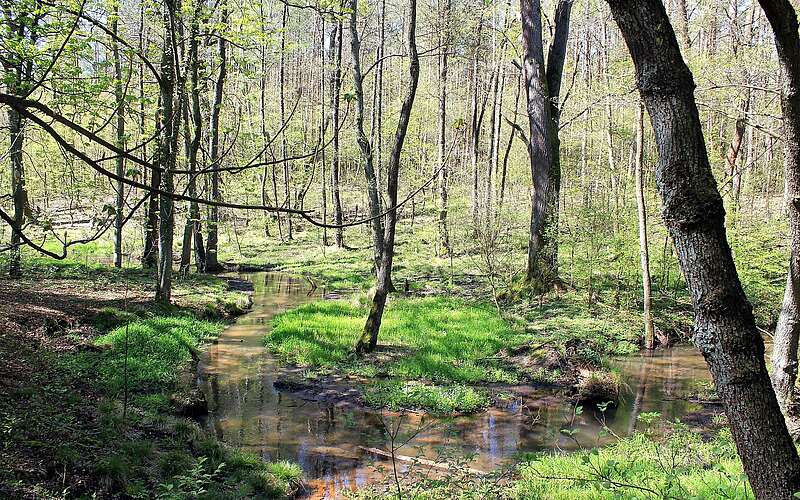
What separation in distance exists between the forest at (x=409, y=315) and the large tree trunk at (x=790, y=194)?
2 centimetres

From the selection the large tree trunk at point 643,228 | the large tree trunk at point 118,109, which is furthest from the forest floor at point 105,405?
the large tree trunk at point 643,228

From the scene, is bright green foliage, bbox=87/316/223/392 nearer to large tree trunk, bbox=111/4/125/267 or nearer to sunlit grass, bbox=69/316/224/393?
sunlit grass, bbox=69/316/224/393

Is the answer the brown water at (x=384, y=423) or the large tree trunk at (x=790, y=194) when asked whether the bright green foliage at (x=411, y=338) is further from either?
the large tree trunk at (x=790, y=194)

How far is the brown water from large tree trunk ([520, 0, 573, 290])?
4.45 metres

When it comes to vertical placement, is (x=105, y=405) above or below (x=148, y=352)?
below

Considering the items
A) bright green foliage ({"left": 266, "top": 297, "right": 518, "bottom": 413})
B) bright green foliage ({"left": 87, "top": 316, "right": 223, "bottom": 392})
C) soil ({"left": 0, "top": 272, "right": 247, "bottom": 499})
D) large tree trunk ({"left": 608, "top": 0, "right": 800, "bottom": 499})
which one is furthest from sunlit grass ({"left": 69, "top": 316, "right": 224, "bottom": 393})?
large tree trunk ({"left": 608, "top": 0, "right": 800, "bottom": 499})

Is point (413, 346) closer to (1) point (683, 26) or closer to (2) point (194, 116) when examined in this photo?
(2) point (194, 116)

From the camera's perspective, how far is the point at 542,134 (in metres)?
14.0

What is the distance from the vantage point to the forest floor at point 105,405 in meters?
4.88

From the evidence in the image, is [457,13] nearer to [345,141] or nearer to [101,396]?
[345,141]

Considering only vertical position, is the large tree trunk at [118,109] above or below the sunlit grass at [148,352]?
above

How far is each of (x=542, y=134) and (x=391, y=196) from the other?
6.39 meters

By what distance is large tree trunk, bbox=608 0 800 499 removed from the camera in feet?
7.30

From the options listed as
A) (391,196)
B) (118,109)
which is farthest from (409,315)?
(118,109)
